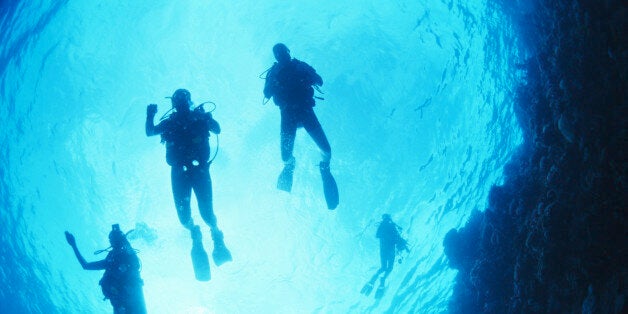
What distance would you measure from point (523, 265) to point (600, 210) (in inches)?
142

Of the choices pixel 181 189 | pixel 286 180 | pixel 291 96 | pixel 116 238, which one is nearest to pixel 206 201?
pixel 181 189

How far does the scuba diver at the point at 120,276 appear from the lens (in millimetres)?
9688

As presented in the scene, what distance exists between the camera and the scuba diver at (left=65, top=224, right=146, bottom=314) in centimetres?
969

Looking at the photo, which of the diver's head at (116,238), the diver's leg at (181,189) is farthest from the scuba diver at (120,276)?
the diver's leg at (181,189)

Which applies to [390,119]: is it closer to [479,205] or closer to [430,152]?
[430,152]

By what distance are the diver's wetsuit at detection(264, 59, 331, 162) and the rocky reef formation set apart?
19.2 ft

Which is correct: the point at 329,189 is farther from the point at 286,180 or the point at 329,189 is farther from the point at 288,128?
the point at 288,128

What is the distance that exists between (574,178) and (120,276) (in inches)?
460

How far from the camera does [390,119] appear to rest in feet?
75.6

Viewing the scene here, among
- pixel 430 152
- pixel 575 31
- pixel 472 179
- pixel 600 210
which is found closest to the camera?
pixel 600 210

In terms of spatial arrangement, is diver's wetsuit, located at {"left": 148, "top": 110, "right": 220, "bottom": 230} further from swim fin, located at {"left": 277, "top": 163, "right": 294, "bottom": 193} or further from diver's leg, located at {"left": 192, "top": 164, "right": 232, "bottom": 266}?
swim fin, located at {"left": 277, "top": 163, "right": 294, "bottom": 193}

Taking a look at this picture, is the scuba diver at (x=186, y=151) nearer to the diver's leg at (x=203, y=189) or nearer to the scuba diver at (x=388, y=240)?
the diver's leg at (x=203, y=189)

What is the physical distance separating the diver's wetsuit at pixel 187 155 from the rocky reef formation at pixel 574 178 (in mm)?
7955

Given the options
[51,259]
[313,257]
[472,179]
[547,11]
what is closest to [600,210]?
[547,11]
